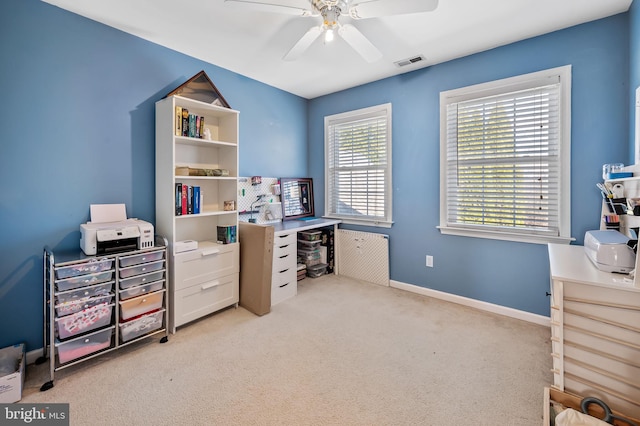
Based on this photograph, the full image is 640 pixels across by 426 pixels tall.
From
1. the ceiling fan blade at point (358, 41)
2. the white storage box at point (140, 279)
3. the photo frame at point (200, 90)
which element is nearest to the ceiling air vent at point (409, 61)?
the ceiling fan blade at point (358, 41)

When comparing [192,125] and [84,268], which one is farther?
[192,125]

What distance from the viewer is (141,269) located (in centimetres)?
212

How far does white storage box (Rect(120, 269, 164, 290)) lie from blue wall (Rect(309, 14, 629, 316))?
8.30 ft

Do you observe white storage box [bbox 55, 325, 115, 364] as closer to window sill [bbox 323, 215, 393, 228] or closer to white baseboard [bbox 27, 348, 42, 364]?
white baseboard [bbox 27, 348, 42, 364]

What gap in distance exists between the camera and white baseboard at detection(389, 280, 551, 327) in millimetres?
2505

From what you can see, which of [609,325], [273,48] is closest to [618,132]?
[609,325]

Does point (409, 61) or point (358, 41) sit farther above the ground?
point (409, 61)

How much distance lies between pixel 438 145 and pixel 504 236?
1.14 metres

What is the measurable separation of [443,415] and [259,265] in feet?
5.94

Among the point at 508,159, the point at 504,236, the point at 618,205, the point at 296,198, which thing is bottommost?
the point at 504,236

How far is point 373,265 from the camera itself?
3.58 meters

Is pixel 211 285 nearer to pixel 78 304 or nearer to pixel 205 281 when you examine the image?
pixel 205 281

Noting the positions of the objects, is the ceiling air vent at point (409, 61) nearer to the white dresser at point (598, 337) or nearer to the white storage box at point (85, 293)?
the white dresser at point (598, 337)

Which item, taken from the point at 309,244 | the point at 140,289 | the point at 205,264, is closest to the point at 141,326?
the point at 140,289
